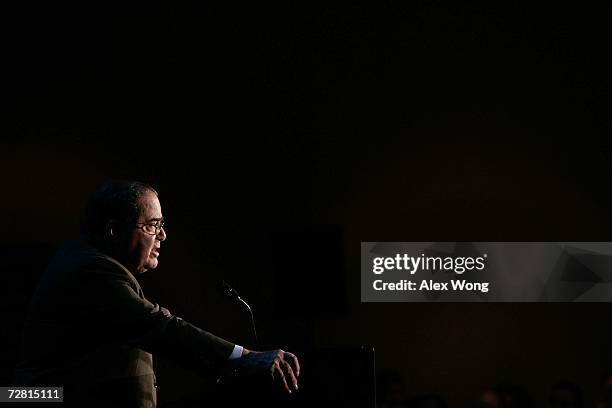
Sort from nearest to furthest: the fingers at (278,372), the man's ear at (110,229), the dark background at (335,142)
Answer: the fingers at (278,372), the man's ear at (110,229), the dark background at (335,142)

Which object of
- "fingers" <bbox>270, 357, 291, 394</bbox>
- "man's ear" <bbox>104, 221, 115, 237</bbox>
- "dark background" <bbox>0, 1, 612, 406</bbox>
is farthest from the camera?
"dark background" <bbox>0, 1, 612, 406</bbox>

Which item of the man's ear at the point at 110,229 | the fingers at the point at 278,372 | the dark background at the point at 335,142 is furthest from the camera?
the dark background at the point at 335,142

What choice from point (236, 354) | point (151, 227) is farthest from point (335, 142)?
point (236, 354)

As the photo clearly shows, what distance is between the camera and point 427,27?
222 inches

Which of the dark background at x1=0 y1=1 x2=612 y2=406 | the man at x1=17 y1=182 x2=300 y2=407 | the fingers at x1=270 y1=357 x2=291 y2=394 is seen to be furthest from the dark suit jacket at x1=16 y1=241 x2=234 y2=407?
the dark background at x1=0 y1=1 x2=612 y2=406

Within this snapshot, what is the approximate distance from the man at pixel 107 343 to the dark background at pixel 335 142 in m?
3.64

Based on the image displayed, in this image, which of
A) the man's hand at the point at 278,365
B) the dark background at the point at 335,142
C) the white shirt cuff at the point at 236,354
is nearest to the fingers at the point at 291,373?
the man's hand at the point at 278,365

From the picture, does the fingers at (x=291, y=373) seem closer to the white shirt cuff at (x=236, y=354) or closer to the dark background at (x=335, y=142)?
the white shirt cuff at (x=236, y=354)

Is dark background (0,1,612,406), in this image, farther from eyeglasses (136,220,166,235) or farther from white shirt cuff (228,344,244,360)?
white shirt cuff (228,344,244,360)

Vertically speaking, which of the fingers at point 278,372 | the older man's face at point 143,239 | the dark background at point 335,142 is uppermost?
the dark background at point 335,142

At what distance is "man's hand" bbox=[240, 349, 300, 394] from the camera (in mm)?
1707

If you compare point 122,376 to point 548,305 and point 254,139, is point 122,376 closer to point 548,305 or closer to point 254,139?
point 254,139

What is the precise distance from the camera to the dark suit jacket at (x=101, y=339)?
1757mm

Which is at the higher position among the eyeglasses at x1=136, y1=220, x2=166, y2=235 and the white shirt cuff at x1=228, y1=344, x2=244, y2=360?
the eyeglasses at x1=136, y1=220, x2=166, y2=235
